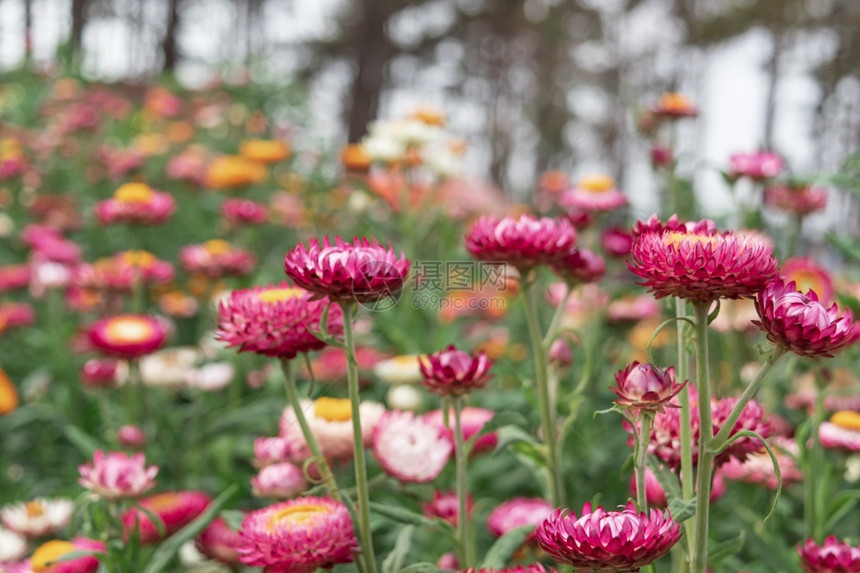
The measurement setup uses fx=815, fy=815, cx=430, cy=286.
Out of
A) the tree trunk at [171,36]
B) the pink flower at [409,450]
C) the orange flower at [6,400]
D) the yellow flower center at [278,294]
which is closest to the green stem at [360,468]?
the yellow flower center at [278,294]

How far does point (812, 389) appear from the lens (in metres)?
1.94

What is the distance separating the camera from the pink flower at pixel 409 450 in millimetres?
1231

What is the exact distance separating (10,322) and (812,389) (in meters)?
2.30

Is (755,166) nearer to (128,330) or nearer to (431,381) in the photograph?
→ (431,381)

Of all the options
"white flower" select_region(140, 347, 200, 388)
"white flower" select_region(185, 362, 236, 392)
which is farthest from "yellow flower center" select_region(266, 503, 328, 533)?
"white flower" select_region(140, 347, 200, 388)

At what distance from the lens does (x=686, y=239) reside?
0.78m

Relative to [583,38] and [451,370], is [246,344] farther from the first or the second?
[583,38]

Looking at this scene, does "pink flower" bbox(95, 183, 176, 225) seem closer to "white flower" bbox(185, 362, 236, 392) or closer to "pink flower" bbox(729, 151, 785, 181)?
"white flower" bbox(185, 362, 236, 392)

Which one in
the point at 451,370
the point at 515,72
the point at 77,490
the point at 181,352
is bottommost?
the point at 77,490

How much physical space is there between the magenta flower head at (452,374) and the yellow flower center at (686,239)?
0.35 metres

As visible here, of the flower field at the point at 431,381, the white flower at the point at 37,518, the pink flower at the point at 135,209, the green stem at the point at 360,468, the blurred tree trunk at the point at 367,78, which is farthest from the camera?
the blurred tree trunk at the point at 367,78

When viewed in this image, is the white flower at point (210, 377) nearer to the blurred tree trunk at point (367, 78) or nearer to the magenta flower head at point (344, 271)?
the magenta flower head at point (344, 271)

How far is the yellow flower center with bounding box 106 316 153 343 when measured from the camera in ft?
5.89

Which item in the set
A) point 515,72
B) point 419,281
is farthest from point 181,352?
point 515,72
